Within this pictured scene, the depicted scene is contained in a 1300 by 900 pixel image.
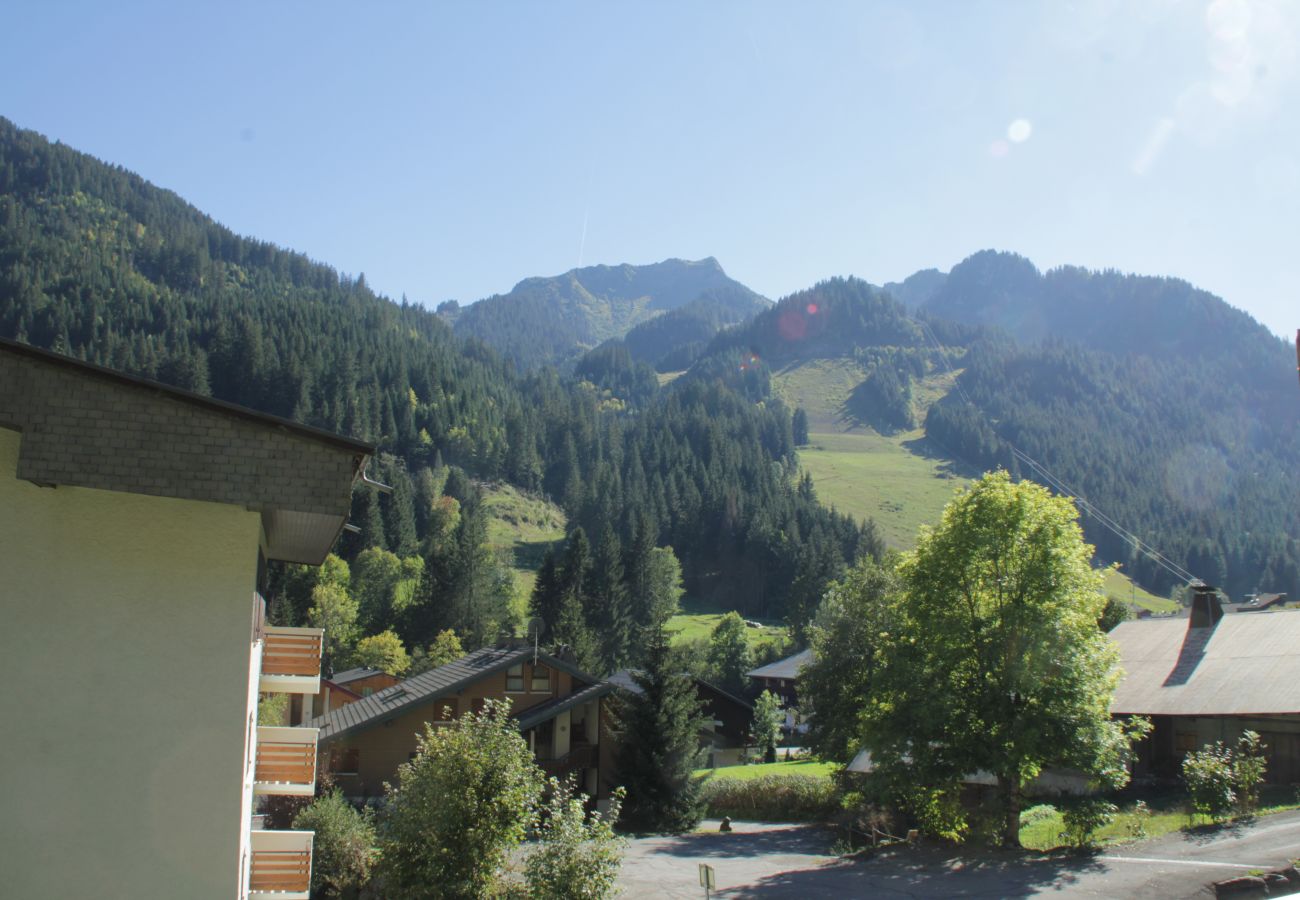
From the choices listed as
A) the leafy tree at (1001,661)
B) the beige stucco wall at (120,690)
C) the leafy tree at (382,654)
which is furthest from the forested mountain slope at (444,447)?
the beige stucco wall at (120,690)

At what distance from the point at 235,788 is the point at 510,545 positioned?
136 m

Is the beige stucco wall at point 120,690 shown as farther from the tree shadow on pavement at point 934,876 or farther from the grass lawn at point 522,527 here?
the grass lawn at point 522,527

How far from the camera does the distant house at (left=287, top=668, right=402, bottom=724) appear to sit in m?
42.0

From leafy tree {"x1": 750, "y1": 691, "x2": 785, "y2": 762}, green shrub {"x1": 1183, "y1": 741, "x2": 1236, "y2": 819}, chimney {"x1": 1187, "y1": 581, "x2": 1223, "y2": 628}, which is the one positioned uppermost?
chimney {"x1": 1187, "y1": 581, "x2": 1223, "y2": 628}

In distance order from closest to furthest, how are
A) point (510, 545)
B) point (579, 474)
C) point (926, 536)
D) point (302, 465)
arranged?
point (302, 465) < point (926, 536) < point (510, 545) < point (579, 474)

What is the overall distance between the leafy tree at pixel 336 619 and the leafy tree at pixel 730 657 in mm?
36588

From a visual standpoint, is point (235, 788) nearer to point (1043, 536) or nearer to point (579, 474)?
point (1043, 536)

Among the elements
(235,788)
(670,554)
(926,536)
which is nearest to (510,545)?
(670,554)

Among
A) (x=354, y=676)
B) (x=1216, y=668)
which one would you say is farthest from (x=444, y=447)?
(x=1216, y=668)

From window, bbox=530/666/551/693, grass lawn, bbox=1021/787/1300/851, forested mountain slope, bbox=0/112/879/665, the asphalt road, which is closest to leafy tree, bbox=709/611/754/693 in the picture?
forested mountain slope, bbox=0/112/879/665

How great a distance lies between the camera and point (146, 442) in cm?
1045

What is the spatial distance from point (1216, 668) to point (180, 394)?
3817 cm

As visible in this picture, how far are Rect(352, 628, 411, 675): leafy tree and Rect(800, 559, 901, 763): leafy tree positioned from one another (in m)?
50.3

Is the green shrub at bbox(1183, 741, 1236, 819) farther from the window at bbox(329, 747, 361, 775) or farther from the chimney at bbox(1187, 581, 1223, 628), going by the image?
the window at bbox(329, 747, 361, 775)
